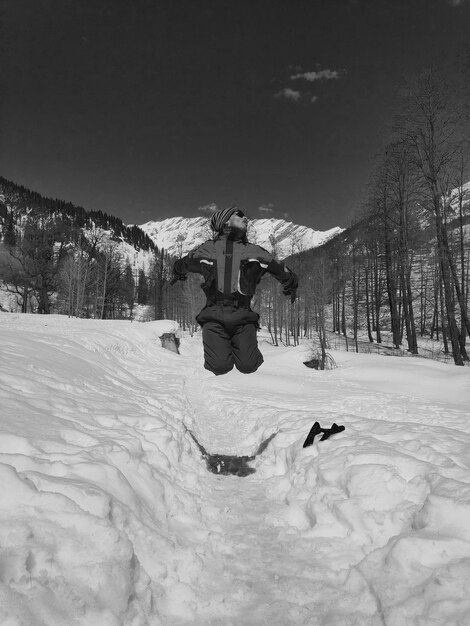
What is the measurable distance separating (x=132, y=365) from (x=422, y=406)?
363 inches

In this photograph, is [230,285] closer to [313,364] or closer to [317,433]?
[317,433]

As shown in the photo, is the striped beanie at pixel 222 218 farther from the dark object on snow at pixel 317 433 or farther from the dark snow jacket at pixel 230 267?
the dark object on snow at pixel 317 433

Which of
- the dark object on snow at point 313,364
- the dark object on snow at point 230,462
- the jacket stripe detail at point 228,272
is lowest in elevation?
the dark object on snow at point 313,364

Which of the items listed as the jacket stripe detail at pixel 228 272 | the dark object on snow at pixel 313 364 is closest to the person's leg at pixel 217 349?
the jacket stripe detail at pixel 228 272

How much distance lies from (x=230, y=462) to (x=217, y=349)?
1.52 meters

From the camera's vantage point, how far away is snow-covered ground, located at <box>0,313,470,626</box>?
1.55 metres

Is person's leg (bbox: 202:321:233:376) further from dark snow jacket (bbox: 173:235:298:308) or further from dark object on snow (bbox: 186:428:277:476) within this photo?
dark object on snow (bbox: 186:428:277:476)

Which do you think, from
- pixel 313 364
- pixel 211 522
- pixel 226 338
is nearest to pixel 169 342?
pixel 313 364

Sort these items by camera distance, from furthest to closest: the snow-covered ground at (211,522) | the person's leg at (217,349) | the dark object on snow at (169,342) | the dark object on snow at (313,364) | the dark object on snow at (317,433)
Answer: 1. the dark object on snow at (169,342)
2. the dark object on snow at (313,364)
3. the person's leg at (217,349)
4. the dark object on snow at (317,433)
5. the snow-covered ground at (211,522)

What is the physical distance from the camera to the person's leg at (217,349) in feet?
15.1

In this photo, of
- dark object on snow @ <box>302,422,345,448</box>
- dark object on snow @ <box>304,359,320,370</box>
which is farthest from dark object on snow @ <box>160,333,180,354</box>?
dark object on snow @ <box>302,422,345,448</box>

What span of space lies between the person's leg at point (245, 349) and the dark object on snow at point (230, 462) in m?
1.17

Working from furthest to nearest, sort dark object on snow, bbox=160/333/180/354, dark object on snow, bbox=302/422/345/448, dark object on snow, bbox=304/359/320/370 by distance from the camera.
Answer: dark object on snow, bbox=160/333/180/354 → dark object on snow, bbox=304/359/320/370 → dark object on snow, bbox=302/422/345/448

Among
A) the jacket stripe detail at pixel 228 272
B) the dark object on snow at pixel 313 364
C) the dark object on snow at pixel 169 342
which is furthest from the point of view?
the dark object on snow at pixel 169 342
